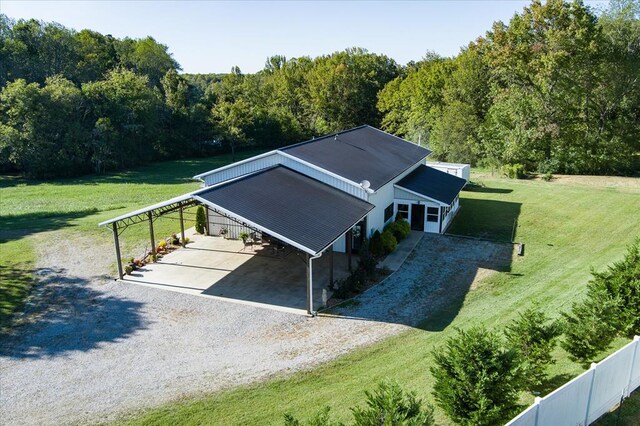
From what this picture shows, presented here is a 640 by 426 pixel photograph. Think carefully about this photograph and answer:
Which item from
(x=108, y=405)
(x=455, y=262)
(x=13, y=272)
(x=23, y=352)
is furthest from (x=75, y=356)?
(x=455, y=262)

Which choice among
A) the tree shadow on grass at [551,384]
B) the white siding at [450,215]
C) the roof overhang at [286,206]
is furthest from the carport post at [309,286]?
the white siding at [450,215]

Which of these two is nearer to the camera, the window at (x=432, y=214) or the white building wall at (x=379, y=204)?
the white building wall at (x=379, y=204)

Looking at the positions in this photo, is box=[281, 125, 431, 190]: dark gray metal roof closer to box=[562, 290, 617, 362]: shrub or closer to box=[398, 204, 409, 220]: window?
box=[398, 204, 409, 220]: window

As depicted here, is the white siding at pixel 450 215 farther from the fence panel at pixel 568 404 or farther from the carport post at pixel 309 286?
the fence panel at pixel 568 404

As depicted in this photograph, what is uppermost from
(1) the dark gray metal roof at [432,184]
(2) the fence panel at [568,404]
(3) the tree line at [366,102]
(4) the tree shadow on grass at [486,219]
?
(3) the tree line at [366,102]

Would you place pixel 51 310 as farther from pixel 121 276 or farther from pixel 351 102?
pixel 351 102

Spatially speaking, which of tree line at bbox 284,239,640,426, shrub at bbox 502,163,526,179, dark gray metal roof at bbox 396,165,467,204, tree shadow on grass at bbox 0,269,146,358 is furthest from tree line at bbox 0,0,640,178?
tree shadow on grass at bbox 0,269,146,358

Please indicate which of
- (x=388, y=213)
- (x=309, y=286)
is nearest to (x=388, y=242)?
Answer: (x=388, y=213)
